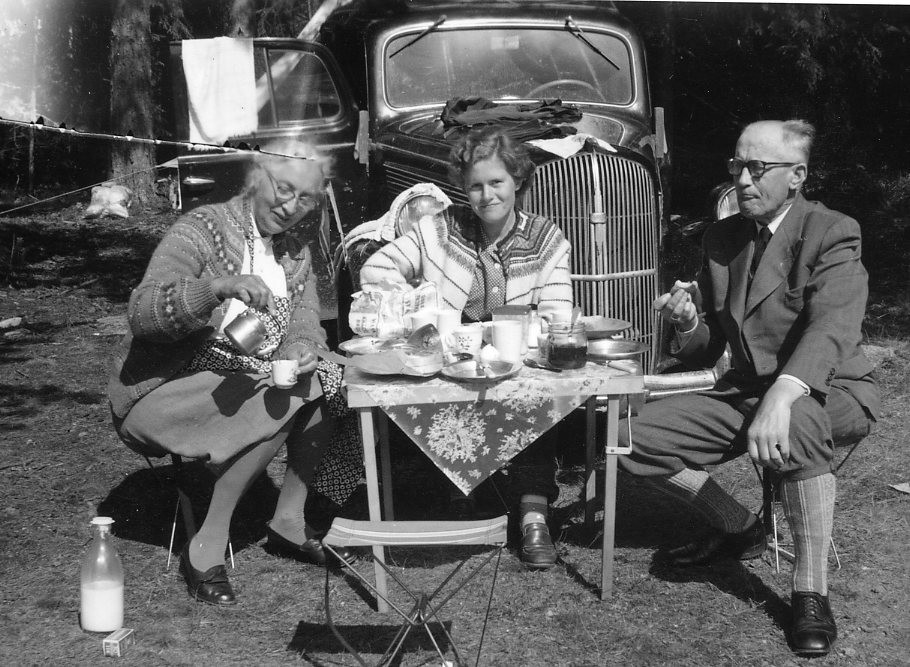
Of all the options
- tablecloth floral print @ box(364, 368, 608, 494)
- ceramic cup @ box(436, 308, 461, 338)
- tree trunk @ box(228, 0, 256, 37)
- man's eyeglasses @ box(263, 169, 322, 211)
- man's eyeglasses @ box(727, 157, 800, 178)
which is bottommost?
tablecloth floral print @ box(364, 368, 608, 494)

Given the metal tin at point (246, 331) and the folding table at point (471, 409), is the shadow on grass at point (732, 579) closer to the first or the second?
the folding table at point (471, 409)

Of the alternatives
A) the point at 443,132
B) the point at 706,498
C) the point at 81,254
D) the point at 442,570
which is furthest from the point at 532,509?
the point at 81,254

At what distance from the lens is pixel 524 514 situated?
145 inches

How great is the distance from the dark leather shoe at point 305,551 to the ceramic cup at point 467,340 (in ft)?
3.11

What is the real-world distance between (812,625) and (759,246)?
47.7 inches

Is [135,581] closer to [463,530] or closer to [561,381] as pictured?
[463,530]

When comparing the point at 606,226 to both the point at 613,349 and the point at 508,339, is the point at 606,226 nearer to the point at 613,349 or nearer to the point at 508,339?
the point at 613,349

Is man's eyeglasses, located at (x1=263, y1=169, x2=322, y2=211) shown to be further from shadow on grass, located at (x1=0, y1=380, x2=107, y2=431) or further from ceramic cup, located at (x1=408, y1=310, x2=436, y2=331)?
shadow on grass, located at (x1=0, y1=380, x2=107, y2=431)

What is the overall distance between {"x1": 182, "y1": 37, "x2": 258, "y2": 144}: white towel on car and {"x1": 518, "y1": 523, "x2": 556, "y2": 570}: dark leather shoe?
113 inches

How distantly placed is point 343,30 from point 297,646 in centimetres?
415

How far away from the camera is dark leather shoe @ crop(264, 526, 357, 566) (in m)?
3.65

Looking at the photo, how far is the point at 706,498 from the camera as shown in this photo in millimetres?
3465

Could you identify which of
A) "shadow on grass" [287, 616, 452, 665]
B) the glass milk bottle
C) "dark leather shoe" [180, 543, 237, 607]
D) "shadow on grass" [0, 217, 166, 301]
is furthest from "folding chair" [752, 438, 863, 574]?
"shadow on grass" [0, 217, 166, 301]

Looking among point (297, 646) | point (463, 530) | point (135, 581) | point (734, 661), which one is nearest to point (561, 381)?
point (463, 530)
